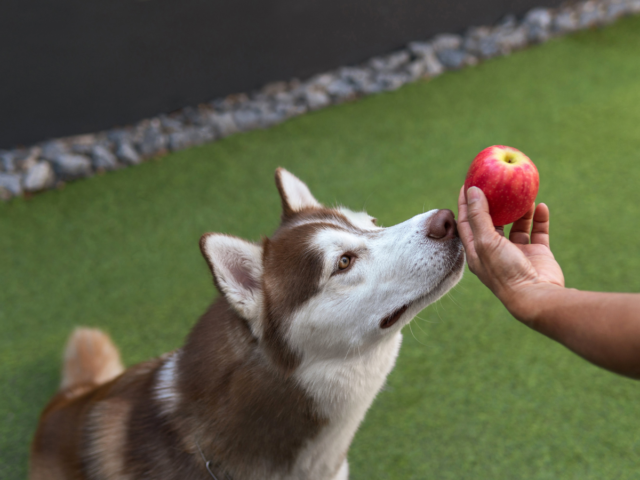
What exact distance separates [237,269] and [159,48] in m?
3.33

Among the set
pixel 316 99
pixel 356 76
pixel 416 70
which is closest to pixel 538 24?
pixel 416 70

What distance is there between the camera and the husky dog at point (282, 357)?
5.24 ft

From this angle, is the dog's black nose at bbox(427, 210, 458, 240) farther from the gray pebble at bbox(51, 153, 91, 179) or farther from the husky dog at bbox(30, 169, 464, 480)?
the gray pebble at bbox(51, 153, 91, 179)

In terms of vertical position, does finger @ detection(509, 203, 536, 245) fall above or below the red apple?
below

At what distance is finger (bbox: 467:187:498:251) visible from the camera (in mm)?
1390

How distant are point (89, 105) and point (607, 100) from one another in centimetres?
457

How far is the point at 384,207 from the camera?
3703mm

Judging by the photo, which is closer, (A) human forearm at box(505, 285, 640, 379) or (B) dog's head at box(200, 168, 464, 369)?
(A) human forearm at box(505, 285, 640, 379)

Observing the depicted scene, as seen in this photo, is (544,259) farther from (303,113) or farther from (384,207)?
(303,113)

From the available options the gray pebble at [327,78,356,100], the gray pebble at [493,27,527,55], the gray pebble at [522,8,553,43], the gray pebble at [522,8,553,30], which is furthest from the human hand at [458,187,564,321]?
the gray pebble at [522,8,553,30]

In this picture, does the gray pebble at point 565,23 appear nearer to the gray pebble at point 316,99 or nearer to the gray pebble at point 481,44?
the gray pebble at point 481,44

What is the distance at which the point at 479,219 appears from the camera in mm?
1422

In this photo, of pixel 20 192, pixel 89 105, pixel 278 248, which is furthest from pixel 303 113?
pixel 278 248

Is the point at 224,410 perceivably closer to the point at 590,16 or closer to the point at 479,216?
the point at 479,216
